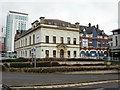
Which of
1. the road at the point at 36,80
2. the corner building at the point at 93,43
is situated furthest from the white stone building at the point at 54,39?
the road at the point at 36,80

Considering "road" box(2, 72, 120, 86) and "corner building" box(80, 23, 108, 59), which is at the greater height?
"corner building" box(80, 23, 108, 59)

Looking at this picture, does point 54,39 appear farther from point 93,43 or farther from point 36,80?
point 36,80

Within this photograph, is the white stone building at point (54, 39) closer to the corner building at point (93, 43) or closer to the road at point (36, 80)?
the corner building at point (93, 43)

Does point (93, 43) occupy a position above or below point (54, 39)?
below

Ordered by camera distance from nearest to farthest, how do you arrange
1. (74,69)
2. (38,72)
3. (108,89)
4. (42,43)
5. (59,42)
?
(108,89), (38,72), (74,69), (42,43), (59,42)

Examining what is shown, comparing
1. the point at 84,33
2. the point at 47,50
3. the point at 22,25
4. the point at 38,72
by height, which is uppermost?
the point at 22,25

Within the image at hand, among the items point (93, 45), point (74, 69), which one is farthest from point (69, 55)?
point (74, 69)

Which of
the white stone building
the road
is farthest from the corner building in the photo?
the road

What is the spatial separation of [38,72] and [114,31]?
56.1 m

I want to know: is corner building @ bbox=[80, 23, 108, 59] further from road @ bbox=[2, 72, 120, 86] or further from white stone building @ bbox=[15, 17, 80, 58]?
road @ bbox=[2, 72, 120, 86]

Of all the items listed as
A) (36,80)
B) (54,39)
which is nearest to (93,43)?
(54,39)

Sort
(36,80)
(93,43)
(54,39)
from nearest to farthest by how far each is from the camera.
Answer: (36,80)
(54,39)
(93,43)

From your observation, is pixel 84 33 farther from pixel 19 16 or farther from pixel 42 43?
pixel 19 16

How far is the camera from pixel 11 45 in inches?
4973
